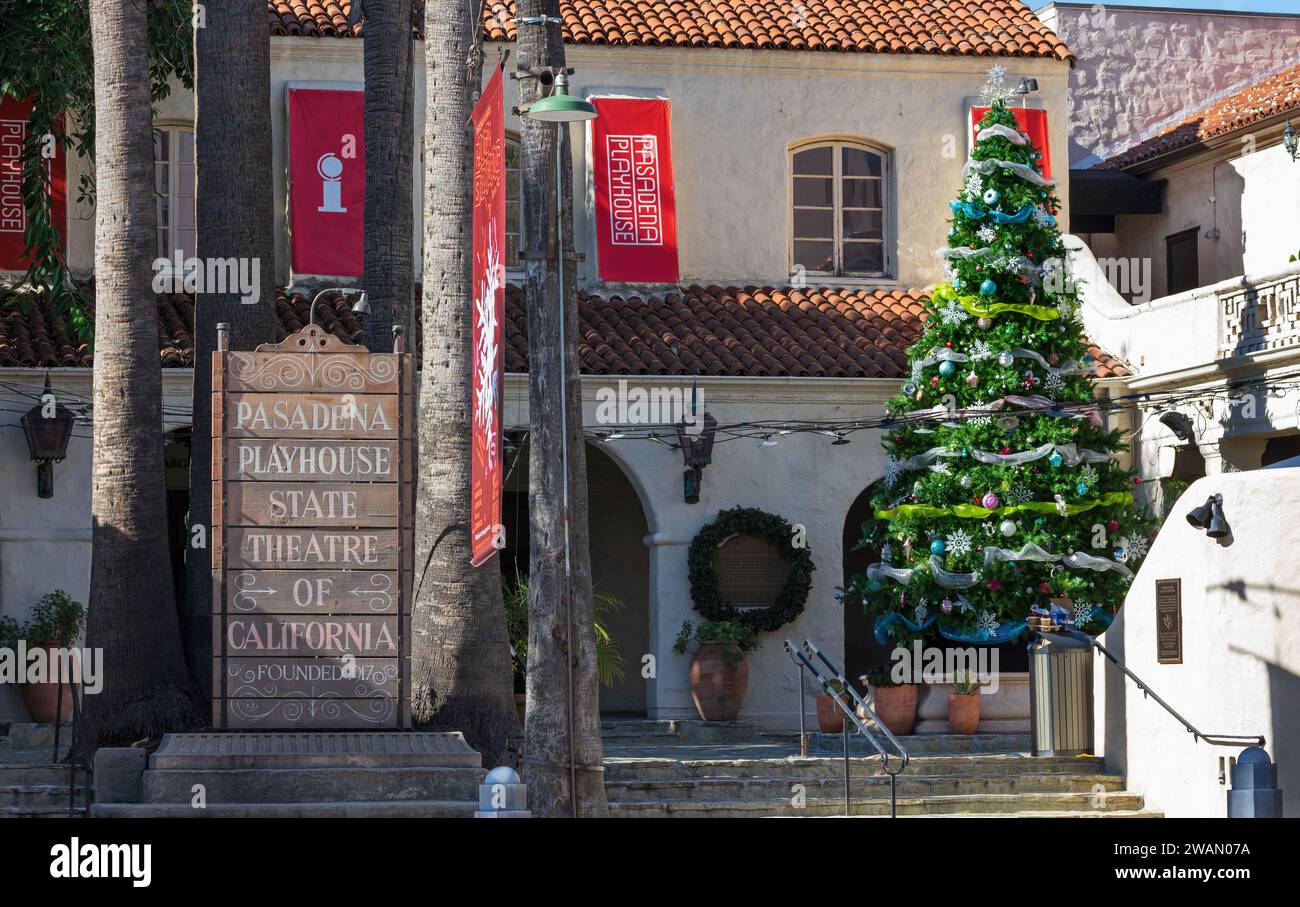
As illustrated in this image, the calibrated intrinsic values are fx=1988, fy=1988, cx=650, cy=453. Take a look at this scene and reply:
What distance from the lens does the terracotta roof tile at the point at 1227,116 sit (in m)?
26.7

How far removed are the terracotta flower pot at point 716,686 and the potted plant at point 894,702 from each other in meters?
2.40

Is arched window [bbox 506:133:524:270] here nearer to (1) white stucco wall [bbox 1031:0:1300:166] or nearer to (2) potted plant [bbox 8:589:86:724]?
(2) potted plant [bbox 8:589:86:724]

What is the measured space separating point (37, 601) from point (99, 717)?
5.41 metres

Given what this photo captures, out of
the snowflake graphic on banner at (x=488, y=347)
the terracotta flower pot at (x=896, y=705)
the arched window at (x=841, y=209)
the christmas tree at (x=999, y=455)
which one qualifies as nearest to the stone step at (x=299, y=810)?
the snowflake graphic on banner at (x=488, y=347)

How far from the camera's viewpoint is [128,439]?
55.6ft

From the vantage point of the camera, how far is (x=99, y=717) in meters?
16.5

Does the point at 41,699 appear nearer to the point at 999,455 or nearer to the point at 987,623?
the point at 987,623

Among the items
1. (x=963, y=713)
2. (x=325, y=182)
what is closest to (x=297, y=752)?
(x=963, y=713)

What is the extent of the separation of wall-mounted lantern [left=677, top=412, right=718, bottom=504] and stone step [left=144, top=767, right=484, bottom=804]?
881 centimetres

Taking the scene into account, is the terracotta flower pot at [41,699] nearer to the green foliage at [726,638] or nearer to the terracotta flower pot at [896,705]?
the green foliage at [726,638]
